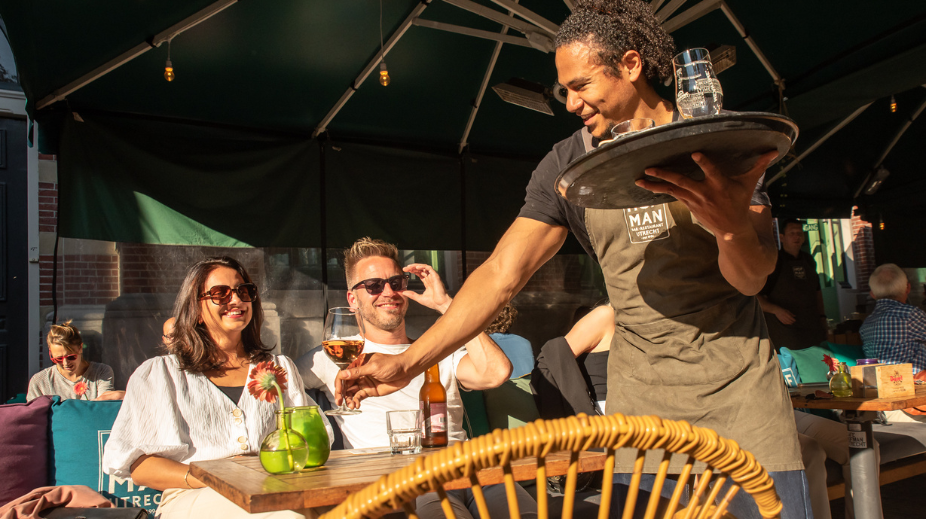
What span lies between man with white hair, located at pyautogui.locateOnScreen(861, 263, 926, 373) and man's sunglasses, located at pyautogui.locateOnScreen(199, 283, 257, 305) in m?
4.59

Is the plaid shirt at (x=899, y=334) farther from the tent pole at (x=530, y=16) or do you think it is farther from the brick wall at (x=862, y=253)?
the brick wall at (x=862, y=253)

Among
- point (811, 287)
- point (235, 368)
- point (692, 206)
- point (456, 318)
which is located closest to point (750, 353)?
point (692, 206)

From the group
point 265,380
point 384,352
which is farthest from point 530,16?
point 265,380

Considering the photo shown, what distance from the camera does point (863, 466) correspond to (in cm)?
308

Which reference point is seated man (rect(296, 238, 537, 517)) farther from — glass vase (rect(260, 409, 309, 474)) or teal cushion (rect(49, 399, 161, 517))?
glass vase (rect(260, 409, 309, 474))

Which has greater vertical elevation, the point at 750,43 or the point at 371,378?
the point at 750,43

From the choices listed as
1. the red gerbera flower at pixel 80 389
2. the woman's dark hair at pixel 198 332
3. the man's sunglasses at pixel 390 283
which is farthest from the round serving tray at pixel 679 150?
the red gerbera flower at pixel 80 389

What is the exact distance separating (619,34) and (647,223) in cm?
45

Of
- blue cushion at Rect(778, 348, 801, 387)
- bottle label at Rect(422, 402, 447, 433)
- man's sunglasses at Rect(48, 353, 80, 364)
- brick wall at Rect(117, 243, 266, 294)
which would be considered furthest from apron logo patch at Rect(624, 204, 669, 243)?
man's sunglasses at Rect(48, 353, 80, 364)

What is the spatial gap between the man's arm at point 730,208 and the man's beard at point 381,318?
2.14m

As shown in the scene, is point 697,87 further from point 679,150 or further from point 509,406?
point 509,406

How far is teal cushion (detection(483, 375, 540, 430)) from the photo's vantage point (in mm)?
3889

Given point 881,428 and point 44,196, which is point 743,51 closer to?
point 881,428

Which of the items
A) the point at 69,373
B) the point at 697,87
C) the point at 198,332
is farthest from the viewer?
the point at 69,373
